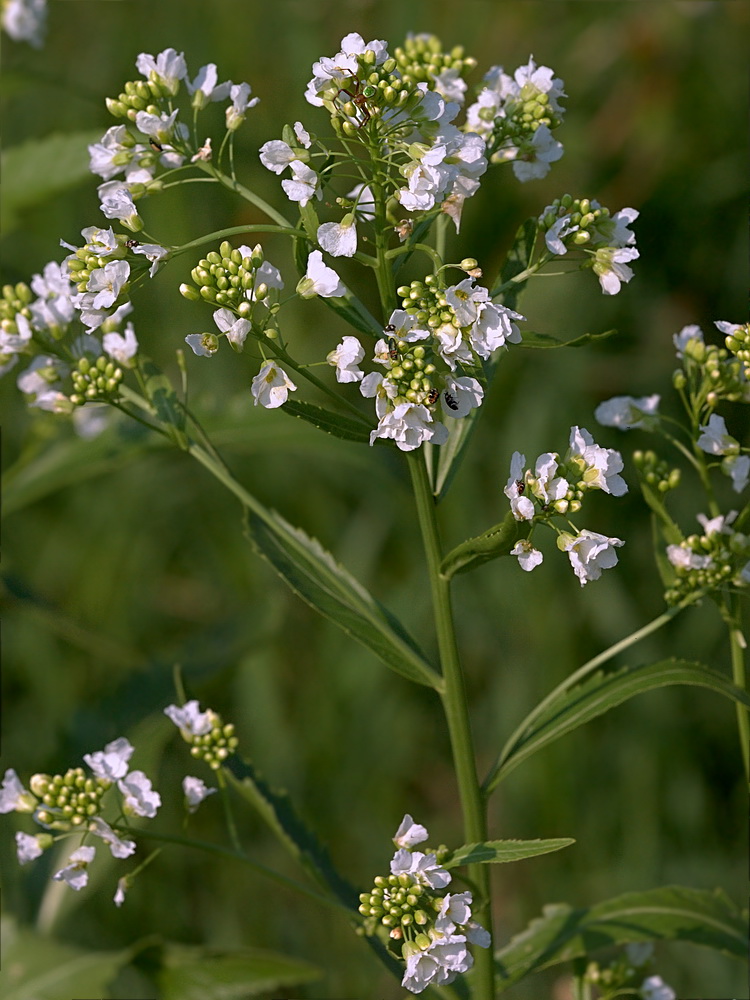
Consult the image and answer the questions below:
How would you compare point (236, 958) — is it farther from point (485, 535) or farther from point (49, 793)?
point (485, 535)

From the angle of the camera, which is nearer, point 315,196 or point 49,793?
point 315,196

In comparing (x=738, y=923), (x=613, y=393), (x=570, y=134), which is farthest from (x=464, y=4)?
(x=738, y=923)

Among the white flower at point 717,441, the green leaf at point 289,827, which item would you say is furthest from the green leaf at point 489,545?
the green leaf at point 289,827

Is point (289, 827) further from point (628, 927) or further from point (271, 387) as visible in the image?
point (271, 387)

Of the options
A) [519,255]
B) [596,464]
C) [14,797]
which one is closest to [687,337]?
[519,255]

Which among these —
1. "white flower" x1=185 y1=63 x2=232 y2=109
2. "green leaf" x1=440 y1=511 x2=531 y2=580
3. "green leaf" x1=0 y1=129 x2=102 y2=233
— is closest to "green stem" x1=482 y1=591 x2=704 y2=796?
"green leaf" x1=440 y1=511 x2=531 y2=580
